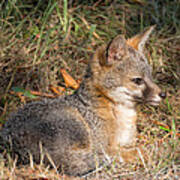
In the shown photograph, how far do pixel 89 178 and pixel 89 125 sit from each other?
20.3 inches

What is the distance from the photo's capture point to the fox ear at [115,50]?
3494mm

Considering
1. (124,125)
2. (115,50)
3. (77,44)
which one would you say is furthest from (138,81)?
(77,44)

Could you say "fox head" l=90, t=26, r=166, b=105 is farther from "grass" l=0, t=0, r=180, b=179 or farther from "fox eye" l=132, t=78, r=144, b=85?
"grass" l=0, t=0, r=180, b=179

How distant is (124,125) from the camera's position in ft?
12.7

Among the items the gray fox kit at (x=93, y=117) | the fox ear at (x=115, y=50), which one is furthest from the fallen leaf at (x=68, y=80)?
the fox ear at (x=115, y=50)

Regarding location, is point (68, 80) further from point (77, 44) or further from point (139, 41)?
point (139, 41)

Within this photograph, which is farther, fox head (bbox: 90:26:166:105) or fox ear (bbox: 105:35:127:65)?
fox head (bbox: 90:26:166:105)

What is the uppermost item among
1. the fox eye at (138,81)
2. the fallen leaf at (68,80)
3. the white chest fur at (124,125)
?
the fox eye at (138,81)

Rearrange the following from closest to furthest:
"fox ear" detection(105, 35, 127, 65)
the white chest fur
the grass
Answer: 1. "fox ear" detection(105, 35, 127, 65)
2. the white chest fur
3. the grass

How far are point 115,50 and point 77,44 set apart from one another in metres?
1.80

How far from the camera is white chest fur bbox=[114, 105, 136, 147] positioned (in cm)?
380

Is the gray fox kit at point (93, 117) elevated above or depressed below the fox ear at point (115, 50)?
below

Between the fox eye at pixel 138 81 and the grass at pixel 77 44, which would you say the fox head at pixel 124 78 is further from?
the grass at pixel 77 44

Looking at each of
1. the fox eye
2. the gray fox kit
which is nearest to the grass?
the gray fox kit
